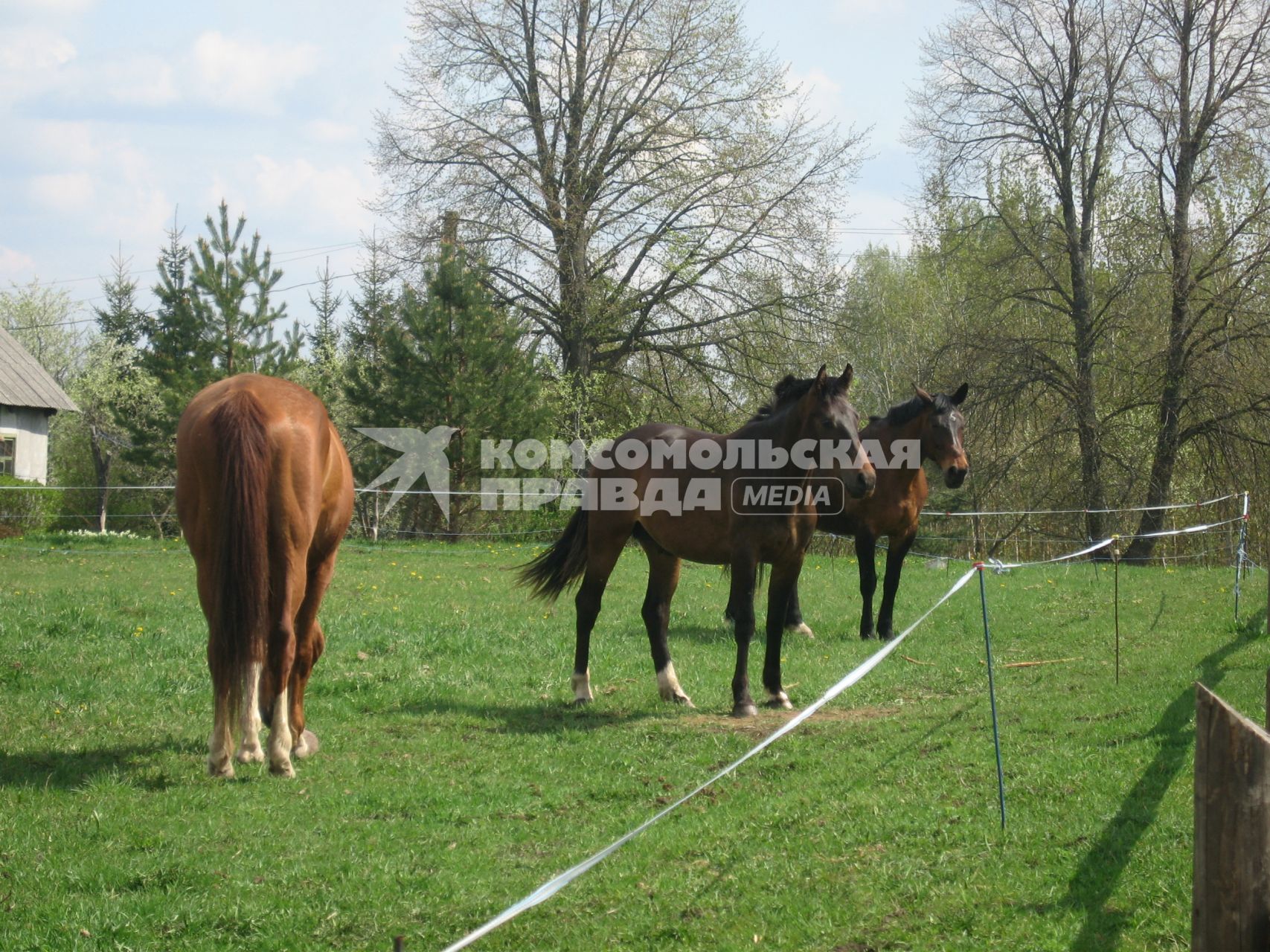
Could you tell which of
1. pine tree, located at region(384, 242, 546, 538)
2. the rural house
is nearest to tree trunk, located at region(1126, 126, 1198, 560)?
pine tree, located at region(384, 242, 546, 538)

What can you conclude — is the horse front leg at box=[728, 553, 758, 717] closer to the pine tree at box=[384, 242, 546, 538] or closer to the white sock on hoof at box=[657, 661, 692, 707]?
the white sock on hoof at box=[657, 661, 692, 707]

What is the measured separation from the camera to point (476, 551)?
2109 centimetres

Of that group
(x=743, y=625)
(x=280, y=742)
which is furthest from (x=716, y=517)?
(x=280, y=742)

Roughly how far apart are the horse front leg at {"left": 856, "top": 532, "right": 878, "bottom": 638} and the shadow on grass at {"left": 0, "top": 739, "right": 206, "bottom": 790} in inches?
263

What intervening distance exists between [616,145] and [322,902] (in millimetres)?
26016

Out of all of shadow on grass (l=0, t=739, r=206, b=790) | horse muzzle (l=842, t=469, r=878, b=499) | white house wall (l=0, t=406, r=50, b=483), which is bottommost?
shadow on grass (l=0, t=739, r=206, b=790)

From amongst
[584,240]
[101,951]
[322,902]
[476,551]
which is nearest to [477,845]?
[322,902]

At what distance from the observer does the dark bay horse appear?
36.6 feet

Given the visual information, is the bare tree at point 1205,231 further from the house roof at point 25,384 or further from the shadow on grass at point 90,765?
the house roof at point 25,384

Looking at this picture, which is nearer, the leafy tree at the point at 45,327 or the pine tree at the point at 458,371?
the pine tree at the point at 458,371

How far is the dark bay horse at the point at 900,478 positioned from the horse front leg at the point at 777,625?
3.34 meters

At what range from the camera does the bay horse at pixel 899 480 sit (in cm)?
1116

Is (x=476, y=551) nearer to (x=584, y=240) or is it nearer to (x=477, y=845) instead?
(x=584, y=240)

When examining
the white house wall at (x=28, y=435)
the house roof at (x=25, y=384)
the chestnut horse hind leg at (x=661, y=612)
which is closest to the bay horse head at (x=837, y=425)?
the chestnut horse hind leg at (x=661, y=612)
